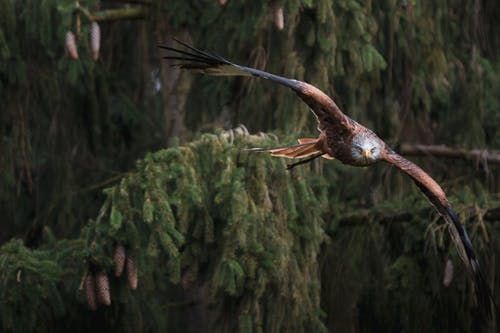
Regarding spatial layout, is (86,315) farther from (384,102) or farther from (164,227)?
(384,102)

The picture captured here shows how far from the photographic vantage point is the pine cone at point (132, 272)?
656cm

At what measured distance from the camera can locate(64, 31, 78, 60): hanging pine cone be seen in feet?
24.4

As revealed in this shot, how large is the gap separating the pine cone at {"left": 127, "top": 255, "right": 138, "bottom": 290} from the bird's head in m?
1.39

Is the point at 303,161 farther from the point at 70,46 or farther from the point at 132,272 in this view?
the point at 70,46

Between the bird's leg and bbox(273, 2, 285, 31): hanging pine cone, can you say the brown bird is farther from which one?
bbox(273, 2, 285, 31): hanging pine cone

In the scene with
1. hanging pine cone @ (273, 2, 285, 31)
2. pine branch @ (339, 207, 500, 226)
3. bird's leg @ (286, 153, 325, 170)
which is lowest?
pine branch @ (339, 207, 500, 226)

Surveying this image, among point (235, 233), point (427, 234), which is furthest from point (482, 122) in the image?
point (235, 233)

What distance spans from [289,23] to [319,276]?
1654mm

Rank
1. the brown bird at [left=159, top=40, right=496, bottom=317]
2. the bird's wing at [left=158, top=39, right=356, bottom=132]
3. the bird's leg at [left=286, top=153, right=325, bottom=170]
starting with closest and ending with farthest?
the bird's wing at [left=158, top=39, right=356, bottom=132] → the brown bird at [left=159, top=40, right=496, bottom=317] → the bird's leg at [left=286, top=153, right=325, bottom=170]

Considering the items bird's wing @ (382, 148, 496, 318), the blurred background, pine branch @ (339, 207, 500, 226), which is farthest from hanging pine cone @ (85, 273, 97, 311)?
pine branch @ (339, 207, 500, 226)

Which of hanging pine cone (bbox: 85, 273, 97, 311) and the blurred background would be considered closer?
hanging pine cone (bbox: 85, 273, 97, 311)

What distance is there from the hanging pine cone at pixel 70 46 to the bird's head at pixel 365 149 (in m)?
1.96

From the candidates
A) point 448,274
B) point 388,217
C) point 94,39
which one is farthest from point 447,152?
point 94,39

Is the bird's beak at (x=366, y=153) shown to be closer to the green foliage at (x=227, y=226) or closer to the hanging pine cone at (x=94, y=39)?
the green foliage at (x=227, y=226)
